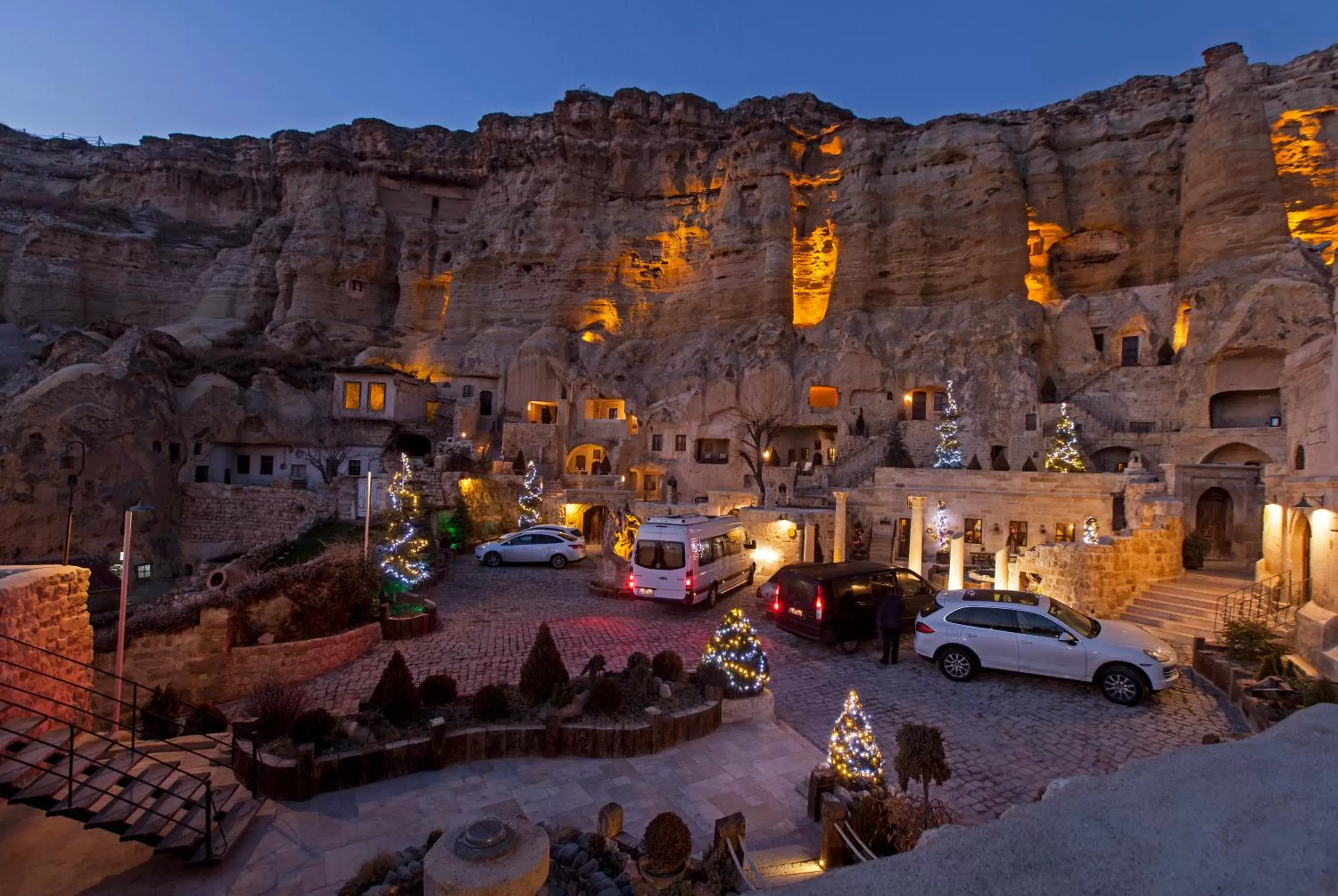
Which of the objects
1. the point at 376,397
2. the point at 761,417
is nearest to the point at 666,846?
the point at 761,417

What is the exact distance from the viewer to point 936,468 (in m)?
24.2

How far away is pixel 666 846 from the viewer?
185 inches

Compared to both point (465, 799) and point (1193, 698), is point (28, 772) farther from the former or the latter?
point (1193, 698)

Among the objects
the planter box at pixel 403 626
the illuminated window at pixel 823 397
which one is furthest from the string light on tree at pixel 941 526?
the planter box at pixel 403 626

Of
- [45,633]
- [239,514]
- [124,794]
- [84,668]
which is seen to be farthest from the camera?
[239,514]

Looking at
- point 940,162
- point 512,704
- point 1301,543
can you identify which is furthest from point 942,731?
point 940,162

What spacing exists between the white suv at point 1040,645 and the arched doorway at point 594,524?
18278 mm

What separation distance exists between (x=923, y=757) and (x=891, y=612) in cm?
617

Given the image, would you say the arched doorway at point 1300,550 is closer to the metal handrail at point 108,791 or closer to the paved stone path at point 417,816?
the paved stone path at point 417,816

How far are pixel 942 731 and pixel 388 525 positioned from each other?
18759 millimetres

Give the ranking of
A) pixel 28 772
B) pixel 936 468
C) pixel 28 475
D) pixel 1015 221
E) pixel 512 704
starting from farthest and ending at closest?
pixel 1015 221 → pixel 28 475 → pixel 936 468 → pixel 512 704 → pixel 28 772

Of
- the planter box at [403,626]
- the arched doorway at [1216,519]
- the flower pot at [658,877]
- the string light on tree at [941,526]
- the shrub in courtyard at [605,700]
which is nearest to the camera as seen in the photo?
the flower pot at [658,877]

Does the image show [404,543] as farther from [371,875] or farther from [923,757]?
[923,757]

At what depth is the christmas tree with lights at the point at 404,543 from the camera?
48.7 feet
